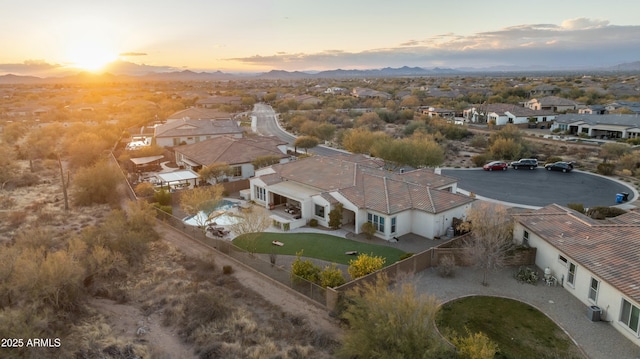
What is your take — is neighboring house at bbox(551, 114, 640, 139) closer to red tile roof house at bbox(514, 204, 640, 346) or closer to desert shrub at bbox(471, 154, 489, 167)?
desert shrub at bbox(471, 154, 489, 167)

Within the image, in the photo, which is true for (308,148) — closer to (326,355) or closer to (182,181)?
(182,181)

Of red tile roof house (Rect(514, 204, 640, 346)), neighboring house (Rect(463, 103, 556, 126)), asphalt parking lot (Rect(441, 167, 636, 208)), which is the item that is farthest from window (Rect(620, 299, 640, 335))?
neighboring house (Rect(463, 103, 556, 126))

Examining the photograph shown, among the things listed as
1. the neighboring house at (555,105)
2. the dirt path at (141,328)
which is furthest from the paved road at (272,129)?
the neighboring house at (555,105)

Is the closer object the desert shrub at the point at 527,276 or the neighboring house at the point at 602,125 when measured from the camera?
the desert shrub at the point at 527,276

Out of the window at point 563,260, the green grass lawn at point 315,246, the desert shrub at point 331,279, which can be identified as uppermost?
the window at point 563,260

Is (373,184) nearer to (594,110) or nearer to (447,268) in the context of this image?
(447,268)

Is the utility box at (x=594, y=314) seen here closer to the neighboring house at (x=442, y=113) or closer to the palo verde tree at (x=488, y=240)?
the palo verde tree at (x=488, y=240)
